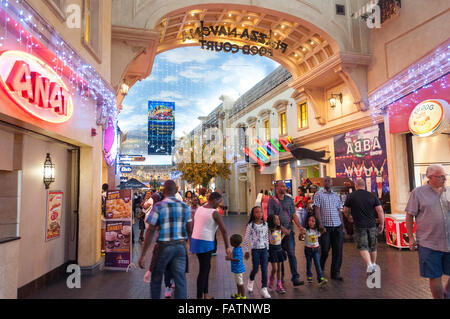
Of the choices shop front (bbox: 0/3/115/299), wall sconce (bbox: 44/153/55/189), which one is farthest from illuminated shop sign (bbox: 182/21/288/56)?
wall sconce (bbox: 44/153/55/189)

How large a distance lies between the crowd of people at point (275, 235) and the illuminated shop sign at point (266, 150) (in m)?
11.9

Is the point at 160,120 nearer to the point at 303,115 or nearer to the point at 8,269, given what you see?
the point at 303,115

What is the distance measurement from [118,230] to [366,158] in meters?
9.50

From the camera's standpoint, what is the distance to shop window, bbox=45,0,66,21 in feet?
18.0

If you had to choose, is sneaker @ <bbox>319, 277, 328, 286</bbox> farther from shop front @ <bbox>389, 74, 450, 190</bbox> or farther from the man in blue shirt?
shop front @ <bbox>389, 74, 450, 190</bbox>

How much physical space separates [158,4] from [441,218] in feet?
32.3

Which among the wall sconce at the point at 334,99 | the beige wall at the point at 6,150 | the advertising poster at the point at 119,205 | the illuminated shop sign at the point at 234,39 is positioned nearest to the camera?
the beige wall at the point at 6,150

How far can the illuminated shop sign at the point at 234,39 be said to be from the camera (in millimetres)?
12609

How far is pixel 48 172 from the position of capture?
650 cm

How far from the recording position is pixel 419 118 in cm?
861

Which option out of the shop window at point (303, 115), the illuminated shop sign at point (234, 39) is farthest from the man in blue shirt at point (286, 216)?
the shop window at point (303, 115)

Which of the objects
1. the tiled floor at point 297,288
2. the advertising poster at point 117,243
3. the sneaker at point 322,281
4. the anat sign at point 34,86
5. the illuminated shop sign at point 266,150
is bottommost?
the tiled floor at point 297,288

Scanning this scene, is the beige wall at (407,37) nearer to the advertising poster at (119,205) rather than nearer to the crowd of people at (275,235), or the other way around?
the crowd of people at (275,235)

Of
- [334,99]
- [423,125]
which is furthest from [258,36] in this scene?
[423,125]
